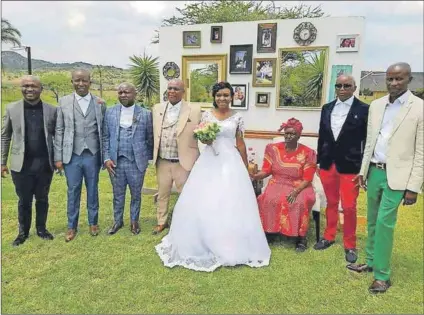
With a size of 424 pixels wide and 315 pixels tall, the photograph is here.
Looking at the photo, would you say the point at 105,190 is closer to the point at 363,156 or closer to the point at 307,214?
the point at 307,214

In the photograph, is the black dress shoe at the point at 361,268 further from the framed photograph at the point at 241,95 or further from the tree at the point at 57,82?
the tree at the point at 57,82

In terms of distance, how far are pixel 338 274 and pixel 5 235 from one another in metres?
3.81

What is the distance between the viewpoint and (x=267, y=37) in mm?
5062

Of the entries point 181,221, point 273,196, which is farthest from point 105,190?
point 273,196

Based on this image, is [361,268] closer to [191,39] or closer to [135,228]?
[135,228]

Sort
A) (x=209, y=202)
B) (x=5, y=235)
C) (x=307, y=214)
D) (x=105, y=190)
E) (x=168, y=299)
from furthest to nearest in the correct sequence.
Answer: (x=105, y=190) → (x=5, y=235) → (x=307, y=214) → (x=209, y=202) → (x=168, y=299)

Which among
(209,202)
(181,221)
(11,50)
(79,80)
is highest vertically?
(11,50)

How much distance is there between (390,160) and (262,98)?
2670mm

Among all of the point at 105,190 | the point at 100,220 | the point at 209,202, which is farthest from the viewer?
the point at 105,190

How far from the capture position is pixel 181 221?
355 cm

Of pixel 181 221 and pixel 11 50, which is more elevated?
pixel 11 50

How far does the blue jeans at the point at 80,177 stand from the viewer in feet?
12.4

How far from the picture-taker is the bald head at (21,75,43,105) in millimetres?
3475

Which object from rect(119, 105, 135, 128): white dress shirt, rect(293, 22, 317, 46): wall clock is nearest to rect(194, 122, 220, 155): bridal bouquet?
rect(119, 105, 135, 128): white dress shirt
